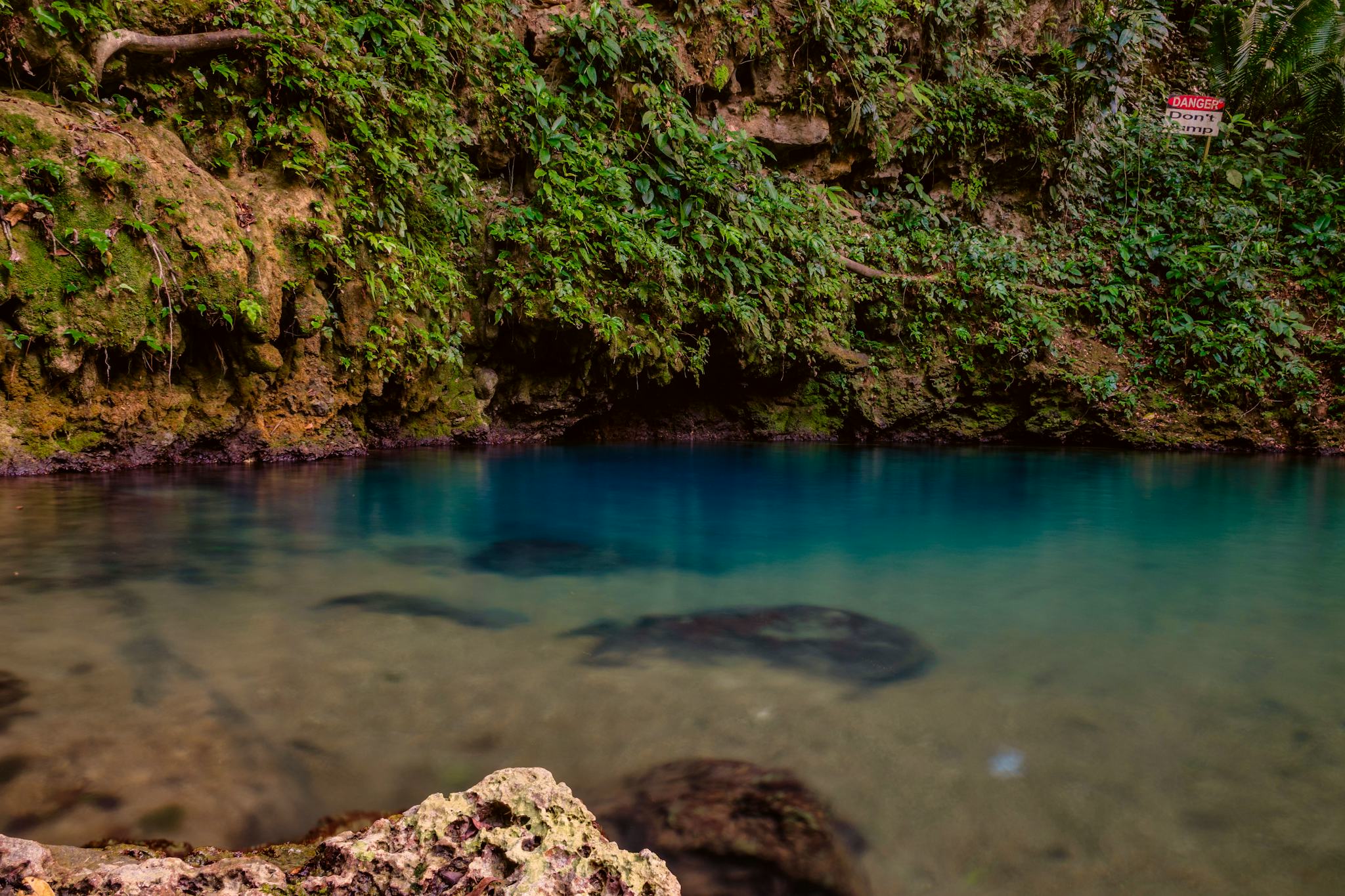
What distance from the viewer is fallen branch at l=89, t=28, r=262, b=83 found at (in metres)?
5.66

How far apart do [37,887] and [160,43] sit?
6.91 metres

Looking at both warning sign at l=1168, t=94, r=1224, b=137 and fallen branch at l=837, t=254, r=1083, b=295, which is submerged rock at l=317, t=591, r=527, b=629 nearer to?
fallen branch at l=837, t=254, r=1083, b=295

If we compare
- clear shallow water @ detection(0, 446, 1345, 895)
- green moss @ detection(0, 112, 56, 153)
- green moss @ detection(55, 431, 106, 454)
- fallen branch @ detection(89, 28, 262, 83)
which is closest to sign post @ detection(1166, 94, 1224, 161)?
clear shallow water @ detection(0, 446, 1345, 895)

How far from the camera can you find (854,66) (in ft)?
36.6

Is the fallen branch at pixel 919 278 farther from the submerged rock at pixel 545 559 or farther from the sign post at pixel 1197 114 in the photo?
the submerged rock at pixel 545 559

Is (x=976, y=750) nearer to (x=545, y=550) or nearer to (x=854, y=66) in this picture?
(x=545, y=550)

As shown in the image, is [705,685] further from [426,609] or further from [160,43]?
[160,43]

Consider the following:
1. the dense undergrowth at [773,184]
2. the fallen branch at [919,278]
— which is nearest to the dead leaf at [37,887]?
the dense undergrowth at [773,184]

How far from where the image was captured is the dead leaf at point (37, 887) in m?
1.04

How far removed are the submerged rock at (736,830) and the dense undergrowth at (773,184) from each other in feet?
18.5

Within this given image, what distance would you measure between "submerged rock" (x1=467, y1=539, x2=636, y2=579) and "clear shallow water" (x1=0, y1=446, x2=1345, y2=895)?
45 mm

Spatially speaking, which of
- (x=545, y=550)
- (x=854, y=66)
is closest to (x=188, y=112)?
(x=545, y=550)

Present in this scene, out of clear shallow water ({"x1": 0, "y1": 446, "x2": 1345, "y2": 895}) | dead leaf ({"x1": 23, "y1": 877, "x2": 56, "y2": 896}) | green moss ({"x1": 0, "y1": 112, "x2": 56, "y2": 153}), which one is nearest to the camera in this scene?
dead leaf ({"x1": 23, "y1": 877, "x2": 56, "y2": 896})

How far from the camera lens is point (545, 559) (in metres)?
3.77
